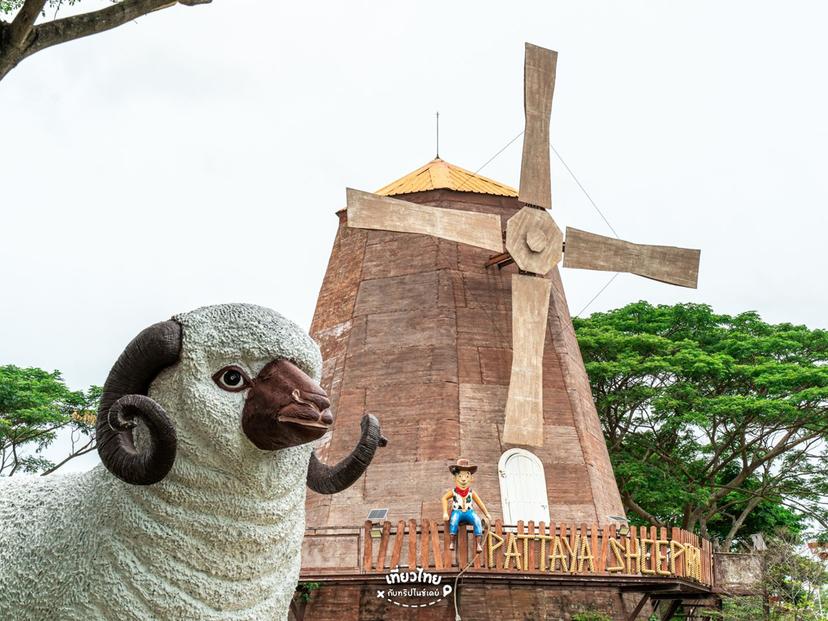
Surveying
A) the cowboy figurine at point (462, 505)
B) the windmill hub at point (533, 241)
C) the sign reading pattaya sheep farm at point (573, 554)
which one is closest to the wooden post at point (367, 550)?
the cowboy figurine at point (462, 505)

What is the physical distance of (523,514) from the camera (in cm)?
1698

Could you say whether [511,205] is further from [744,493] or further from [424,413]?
[744,493]

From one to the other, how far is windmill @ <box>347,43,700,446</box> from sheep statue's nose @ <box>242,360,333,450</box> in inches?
493

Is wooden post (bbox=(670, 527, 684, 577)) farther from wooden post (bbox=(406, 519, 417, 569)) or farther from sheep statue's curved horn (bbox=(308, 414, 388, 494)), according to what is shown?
sheep statue's curved horn (bbox=(308, 414, 388, 494))

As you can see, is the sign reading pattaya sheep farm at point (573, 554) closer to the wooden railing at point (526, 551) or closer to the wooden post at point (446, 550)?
the wooden railing at point (526, 551)

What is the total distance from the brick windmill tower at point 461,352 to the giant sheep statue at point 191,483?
1017cm

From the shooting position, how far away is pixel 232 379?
199 inches

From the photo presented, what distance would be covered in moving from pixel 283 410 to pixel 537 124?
645 inches

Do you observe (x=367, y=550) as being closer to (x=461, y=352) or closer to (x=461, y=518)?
(x=461, y=518)

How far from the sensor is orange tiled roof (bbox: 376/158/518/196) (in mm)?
20469

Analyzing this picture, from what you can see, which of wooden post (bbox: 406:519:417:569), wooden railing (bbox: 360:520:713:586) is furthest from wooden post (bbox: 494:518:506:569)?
wooden post (bbox: 406:519:417:569)

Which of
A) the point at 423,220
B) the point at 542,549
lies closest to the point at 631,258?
the point at 423,220

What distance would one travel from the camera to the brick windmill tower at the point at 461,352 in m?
17.2

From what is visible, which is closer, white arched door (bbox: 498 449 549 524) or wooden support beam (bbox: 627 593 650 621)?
wooden support beam (bbox: 627 593 650 621)
